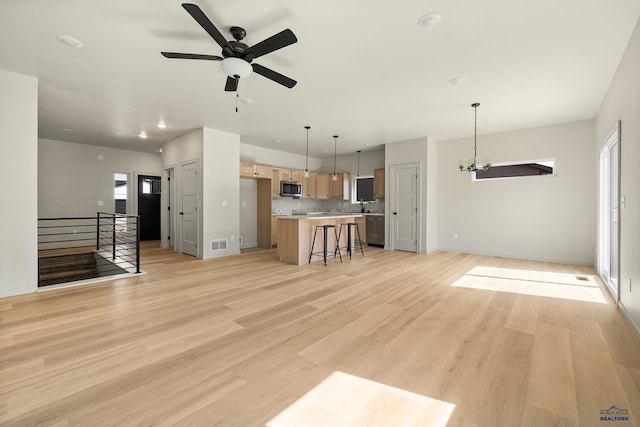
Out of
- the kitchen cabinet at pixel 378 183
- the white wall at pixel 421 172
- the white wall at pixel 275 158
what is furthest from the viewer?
the kitchen cabinet at pixel 378 183

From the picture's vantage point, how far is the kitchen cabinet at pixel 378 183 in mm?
8039

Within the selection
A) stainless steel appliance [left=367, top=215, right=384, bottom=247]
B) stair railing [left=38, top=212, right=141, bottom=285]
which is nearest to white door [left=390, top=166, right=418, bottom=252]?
stainless steel appliance [left=367, top=215, right=384, bottom=247]

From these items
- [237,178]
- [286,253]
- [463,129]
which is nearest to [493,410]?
[286,253]

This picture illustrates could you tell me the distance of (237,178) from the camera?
265 inches

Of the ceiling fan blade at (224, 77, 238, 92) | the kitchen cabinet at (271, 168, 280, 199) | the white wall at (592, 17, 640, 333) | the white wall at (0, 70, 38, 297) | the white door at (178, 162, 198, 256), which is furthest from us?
the kitchen cabinet at (271, 168, 280, 199)

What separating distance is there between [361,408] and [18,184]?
188 inches

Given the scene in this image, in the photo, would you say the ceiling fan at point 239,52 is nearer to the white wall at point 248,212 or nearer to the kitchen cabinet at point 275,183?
the kitchen cabinet at point 275,183

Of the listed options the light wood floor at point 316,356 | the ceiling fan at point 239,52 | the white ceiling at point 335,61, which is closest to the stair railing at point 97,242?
the light wood floor at point 316,356

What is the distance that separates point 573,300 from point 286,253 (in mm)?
4450

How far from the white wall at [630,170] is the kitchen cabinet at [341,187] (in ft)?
20.6

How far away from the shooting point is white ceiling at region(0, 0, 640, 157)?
2.42m

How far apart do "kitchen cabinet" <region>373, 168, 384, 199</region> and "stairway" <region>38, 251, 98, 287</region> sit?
724cm

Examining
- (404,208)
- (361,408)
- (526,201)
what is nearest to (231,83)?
(361,408)

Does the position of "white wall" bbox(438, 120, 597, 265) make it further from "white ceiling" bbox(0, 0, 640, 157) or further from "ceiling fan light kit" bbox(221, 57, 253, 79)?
"ceiling fan light kit" bbox(221, 57, 253, 79)
